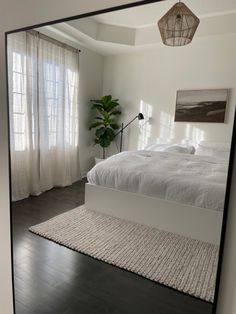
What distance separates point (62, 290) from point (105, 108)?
135 centimetres

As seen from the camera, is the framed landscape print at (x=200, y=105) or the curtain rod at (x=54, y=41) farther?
the curtain rod at (x=54, y=41)

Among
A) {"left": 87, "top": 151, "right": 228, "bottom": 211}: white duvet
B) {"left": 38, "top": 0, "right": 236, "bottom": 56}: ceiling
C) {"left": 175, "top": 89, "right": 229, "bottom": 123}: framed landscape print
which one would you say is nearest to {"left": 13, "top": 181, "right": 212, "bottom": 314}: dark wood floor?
{"left": 87, "top": 151, "right": 228, "bottom": 211}: white duvet

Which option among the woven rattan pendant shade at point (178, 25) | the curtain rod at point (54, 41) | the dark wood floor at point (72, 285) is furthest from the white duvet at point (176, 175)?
the curtain rod at point (54, 41)

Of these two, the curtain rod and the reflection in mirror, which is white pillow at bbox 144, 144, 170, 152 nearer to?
the reflection in mirror

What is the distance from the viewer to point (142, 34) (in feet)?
5.02

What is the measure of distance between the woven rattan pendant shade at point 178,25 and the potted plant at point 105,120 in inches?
20.9

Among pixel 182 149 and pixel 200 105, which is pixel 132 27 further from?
pixel 182 149

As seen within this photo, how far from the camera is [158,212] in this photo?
1747mm

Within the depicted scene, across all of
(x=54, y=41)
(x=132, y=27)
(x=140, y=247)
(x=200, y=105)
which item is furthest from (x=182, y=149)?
(x=54, y=41)

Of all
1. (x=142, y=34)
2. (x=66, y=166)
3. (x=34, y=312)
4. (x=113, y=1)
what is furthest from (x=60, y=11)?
A: (x=34, y=312)

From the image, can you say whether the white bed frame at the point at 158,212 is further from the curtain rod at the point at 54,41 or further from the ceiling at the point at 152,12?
the curtain rod at the point at 54,41

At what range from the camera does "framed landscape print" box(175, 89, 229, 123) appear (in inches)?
47.7

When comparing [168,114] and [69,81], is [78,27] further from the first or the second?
[168,114]

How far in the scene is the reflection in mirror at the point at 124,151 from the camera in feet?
4.26
